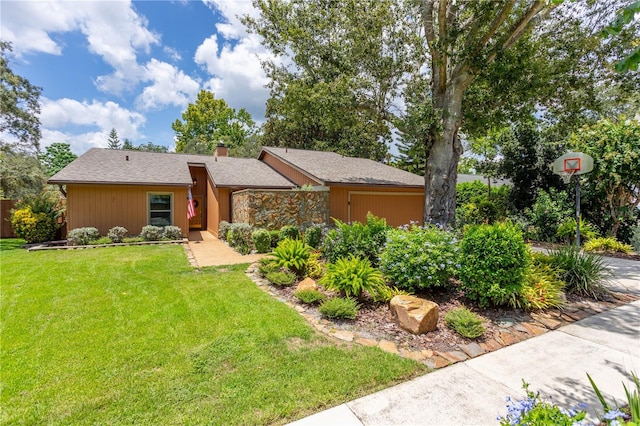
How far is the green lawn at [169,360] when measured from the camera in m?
2.58

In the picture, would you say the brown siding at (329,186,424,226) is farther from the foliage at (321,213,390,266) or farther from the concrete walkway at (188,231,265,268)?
the foliage at (321,213,390,266)

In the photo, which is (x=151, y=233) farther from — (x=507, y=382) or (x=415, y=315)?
(x=507, y=382)

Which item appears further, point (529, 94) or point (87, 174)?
point (87, 174)

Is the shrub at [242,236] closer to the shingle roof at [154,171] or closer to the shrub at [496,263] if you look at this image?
the shingle roof at [154,171]

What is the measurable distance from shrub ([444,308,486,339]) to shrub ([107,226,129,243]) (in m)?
12.1

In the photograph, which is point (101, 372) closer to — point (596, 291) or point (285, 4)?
point (596, 291)

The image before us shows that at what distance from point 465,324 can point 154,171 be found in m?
13.9

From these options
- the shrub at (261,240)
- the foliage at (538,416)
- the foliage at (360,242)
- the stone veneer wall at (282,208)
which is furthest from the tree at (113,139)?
the foliage at (538,416)

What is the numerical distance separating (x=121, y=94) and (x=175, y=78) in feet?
15.1

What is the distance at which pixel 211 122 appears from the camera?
4003 centimetres

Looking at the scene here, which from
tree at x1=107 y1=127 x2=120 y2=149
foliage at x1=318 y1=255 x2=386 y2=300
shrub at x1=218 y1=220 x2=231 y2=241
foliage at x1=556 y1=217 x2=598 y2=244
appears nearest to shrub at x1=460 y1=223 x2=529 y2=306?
foliage at x1=318 y1=255 x2=386 y2=300

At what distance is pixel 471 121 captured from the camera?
9.73 m

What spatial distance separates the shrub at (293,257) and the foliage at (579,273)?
5.10 meters

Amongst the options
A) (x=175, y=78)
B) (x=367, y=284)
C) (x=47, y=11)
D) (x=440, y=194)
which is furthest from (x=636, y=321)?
(x=175, y=78)
